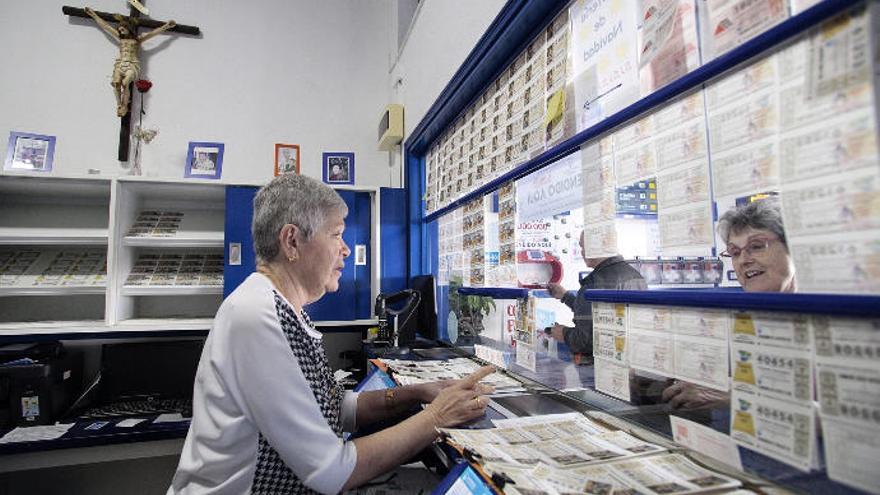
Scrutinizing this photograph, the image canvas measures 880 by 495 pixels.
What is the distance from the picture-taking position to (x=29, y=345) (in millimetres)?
2500

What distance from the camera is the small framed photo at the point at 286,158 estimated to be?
353 centimetres

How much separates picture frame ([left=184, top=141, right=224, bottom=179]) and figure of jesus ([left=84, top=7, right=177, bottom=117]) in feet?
1.90

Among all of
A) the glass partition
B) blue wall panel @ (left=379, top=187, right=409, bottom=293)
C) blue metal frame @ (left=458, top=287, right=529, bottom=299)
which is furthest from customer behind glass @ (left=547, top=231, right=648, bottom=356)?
blue wall panel @ (left=379, top=187, right=409, bottom=293)

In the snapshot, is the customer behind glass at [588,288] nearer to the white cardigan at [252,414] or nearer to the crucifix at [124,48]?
the white cardigan at [252,414]

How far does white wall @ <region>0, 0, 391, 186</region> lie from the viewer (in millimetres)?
3189

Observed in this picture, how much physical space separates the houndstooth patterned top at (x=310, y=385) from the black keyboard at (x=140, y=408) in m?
1.78

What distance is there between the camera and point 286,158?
11.7ft

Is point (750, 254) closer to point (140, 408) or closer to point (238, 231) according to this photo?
point (238, 231)

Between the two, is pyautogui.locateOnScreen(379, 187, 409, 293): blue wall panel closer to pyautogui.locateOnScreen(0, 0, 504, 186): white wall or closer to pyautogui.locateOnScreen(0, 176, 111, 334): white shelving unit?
pyautogui.locateOnScreen(0, 0, 504, 186): white wall

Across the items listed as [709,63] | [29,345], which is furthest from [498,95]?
[29,345]

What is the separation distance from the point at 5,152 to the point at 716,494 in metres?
4.34

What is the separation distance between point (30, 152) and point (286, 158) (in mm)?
1580

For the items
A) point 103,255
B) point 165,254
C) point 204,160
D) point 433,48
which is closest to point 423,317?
point 433,48

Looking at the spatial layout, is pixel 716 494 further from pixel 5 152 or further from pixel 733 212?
pixel 5 152
